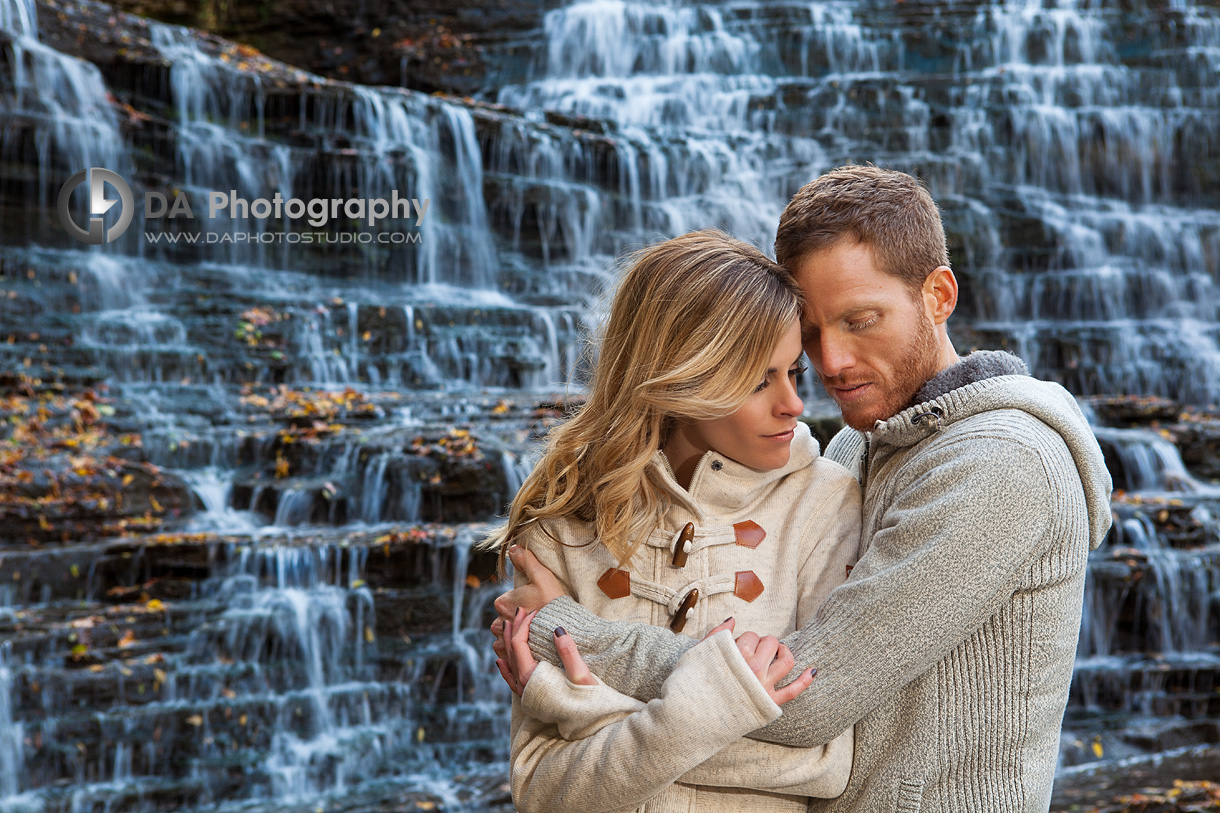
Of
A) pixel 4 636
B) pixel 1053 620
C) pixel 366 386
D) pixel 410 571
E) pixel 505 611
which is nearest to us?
Result: pixel 1053 620

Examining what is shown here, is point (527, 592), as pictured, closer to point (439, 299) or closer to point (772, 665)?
point (772, 665)

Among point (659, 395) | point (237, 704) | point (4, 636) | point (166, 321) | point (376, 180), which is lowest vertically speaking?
point (237, 704)

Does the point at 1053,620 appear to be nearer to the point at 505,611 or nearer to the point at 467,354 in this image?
the point at 505,611

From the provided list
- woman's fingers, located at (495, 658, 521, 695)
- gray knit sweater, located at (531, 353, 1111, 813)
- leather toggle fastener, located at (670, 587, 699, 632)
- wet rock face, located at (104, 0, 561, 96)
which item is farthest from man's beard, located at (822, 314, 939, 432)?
wet rock face, located at (104, 0, 561, 96)

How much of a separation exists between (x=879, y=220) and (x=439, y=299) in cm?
942

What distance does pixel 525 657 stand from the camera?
2131 millimetres

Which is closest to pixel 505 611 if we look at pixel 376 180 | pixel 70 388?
pixel 70 388

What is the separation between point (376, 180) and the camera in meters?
11.7

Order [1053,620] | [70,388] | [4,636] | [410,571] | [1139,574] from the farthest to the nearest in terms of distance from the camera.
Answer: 1. [70,388]
2. [1139,574]
3. [410,571]
4. [4,636]
5. [1053,620]

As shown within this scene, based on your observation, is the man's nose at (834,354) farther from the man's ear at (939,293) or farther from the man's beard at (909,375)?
the man's ear at (939,293)

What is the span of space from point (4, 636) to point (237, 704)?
1.30m

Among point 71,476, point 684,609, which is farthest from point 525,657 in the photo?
point 71,476

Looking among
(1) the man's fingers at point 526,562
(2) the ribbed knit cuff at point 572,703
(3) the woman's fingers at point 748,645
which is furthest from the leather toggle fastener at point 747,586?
(1) the man's fingers at point 526,562

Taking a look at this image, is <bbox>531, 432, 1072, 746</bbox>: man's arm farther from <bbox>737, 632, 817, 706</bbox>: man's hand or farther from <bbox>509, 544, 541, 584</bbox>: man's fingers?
<bbox>509, 544, 541, 584</bbox>: man's fingers
